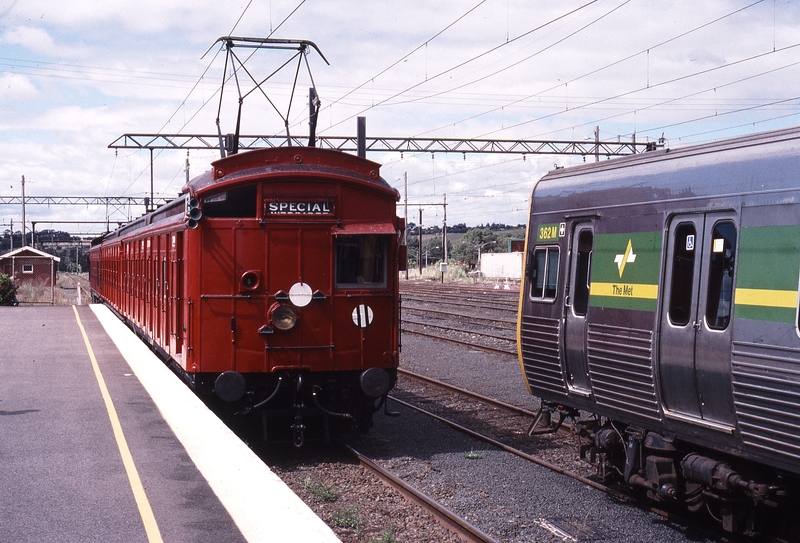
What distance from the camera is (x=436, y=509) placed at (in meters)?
7.32

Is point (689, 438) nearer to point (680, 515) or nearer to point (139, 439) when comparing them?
point (680, 515)

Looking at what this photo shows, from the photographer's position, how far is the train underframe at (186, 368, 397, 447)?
371 inches

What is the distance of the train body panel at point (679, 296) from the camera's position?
5676 mm

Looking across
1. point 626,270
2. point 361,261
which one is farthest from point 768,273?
point 361,261

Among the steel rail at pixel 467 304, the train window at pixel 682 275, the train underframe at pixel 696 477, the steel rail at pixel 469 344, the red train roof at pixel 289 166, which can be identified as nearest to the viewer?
the train underframe at pixel 696 477

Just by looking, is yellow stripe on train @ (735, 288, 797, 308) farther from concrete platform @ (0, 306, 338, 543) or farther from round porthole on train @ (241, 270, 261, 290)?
round porthole on train @ (241, 270, 261, 290)

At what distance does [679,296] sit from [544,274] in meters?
2.10

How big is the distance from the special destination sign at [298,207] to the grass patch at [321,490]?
9.66ft

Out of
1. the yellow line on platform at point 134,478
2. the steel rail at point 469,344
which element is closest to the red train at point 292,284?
the yellow line on platform at point 134,478

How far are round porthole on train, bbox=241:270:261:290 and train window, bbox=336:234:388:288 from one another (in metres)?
0.91

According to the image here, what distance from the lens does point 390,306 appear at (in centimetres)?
988

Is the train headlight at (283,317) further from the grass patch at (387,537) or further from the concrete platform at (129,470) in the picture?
the grass patch at (387,537)

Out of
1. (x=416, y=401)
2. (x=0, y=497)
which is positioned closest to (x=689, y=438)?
(x=0, y=497)

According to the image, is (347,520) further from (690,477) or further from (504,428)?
(504,428)
